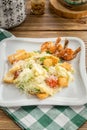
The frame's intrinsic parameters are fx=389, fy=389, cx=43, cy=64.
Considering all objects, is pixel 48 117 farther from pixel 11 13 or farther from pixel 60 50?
pixel 11 13

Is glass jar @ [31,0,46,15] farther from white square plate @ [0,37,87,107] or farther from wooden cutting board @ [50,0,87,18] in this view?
white square plate @ [0,37,87,107]

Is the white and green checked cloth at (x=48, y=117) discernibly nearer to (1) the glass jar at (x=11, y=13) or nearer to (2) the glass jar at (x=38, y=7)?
(1) the glass jar at (x=11, y=13)

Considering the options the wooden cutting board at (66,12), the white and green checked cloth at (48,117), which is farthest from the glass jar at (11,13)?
the white and green checked cloth at (48,117)

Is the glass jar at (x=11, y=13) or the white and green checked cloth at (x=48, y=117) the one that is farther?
the glass jar at (x=11, y=13)

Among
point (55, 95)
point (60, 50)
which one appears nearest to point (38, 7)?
point (60, 50)

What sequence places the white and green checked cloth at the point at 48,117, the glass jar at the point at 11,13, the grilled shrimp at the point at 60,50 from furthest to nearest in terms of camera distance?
the glass jar at the point at 11,13, the grilled shrimp at the point at 60,50, the white and green checked cloth at the point at 48,117

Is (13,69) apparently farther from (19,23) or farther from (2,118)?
(19,23)
